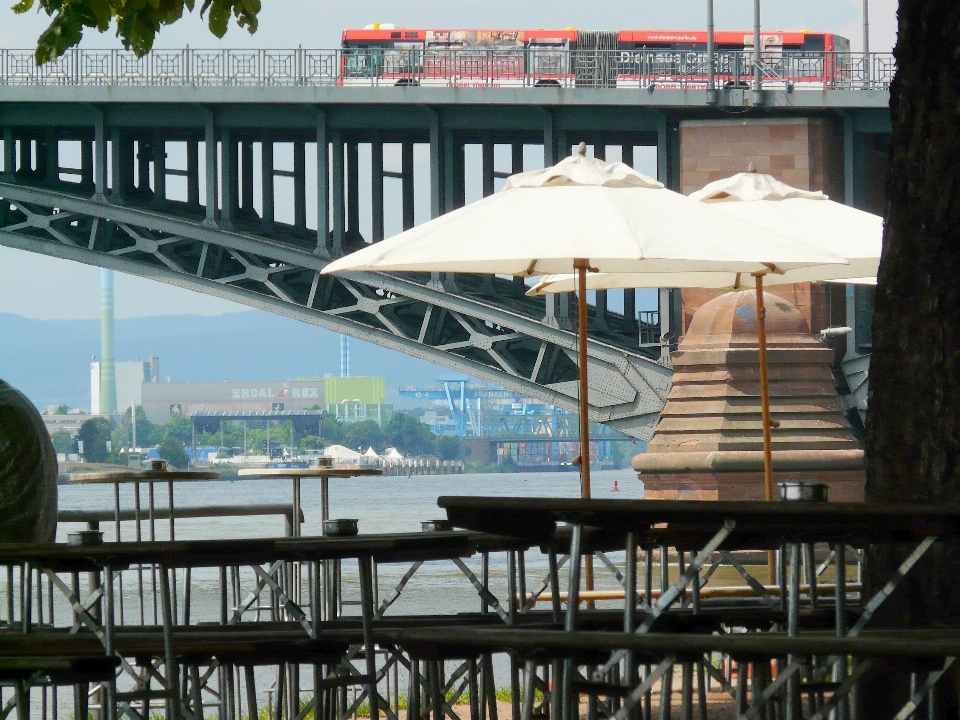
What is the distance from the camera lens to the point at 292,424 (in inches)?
7392

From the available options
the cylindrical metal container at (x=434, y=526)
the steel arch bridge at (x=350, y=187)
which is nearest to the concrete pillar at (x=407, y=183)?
the steel arch bridge at (x=350, y=187)

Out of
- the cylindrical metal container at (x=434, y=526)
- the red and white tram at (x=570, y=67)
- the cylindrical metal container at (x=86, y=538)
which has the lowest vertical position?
the cylindrical metal container at (x=434, y=526)

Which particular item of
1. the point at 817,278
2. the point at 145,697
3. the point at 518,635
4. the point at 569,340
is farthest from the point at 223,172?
the point at 518,635

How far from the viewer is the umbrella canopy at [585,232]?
7613 millimetres

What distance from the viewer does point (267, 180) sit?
27.0 meters

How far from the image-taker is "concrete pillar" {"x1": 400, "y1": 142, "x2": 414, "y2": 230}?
28.0 meters

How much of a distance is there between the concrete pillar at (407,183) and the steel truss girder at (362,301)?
5.56 ft

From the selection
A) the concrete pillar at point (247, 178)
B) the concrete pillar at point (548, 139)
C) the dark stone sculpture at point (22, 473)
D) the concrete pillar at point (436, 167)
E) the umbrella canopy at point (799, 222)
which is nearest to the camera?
the dark stone sculpture at point (22, 473)

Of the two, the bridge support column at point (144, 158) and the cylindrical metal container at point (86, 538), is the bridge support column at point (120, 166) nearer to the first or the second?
the bridge support column at point (144, 158)

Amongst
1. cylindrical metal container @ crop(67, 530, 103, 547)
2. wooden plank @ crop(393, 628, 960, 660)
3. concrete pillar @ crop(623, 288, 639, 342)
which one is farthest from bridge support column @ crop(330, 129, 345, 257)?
wooden plank @ crop(393, 628, 960, 660)

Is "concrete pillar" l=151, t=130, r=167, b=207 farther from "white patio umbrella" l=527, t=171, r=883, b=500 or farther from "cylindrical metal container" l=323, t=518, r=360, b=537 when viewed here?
"cylindrical metal container" l=323, t=518, r=360, b=537

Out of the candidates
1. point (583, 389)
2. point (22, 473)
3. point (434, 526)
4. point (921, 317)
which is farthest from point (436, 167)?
point (921, 317)

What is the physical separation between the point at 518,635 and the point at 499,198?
16.2 feet

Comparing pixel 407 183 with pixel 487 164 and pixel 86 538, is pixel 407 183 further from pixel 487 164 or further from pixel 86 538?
pixel 86 538
